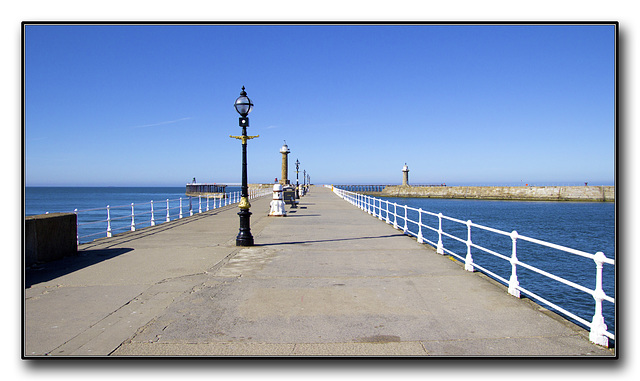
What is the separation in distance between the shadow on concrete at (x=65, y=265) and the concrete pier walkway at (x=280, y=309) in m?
0.03

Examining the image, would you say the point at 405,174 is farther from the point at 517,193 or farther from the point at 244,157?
the point at 244,157

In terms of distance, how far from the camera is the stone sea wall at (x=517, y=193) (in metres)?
88.1

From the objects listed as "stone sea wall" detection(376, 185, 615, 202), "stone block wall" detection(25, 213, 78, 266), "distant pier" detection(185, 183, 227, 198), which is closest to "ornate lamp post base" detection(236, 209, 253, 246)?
"stone block wall" detection(25, 213, 78, 266)

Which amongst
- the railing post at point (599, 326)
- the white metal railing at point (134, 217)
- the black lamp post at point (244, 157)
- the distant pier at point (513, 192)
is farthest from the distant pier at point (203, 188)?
the railing post at point (599, 326)

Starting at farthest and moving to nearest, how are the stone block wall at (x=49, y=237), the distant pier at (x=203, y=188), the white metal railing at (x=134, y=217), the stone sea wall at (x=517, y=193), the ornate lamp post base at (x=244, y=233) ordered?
1. the distant pier at (x=203, y=188)
2. the stone sea wall at (x=517, y=193)
3. the white metal railing at (x=134, y=217)
4. the ornate lamp post base at (x=244, y=233)
5. the stone block wall at (x=49, y=237)

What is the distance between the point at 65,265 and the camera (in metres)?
8.96

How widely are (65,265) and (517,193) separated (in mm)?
101140

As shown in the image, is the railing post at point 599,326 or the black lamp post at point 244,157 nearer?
the railing post at point 599,326

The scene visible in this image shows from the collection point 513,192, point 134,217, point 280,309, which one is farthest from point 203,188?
point 280,309

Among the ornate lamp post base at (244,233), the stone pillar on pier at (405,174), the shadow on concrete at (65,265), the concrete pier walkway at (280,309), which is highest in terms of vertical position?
the stone pillar on pier at (405,174)

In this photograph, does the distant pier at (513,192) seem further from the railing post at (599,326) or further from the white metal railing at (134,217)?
the railing post at (599,326)

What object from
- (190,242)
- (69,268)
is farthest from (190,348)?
(190,242)

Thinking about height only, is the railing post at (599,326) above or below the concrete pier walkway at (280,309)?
above

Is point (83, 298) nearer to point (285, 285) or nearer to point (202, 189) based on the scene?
point (285, 285)
